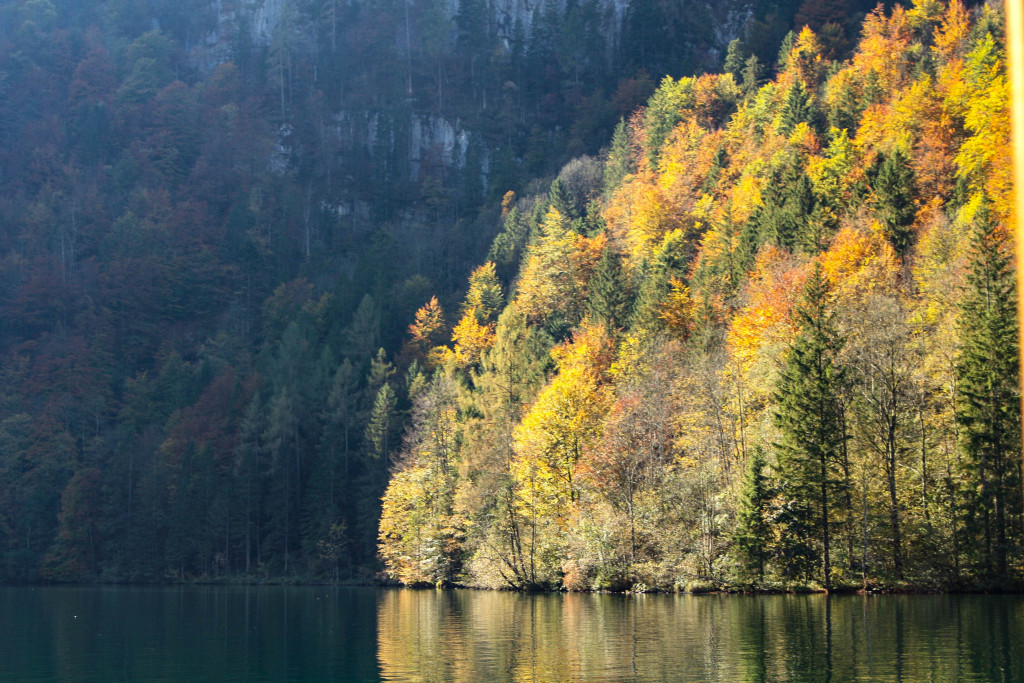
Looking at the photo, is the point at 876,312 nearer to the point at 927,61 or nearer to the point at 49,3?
the point at 927,61

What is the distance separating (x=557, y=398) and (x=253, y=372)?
2656 inches

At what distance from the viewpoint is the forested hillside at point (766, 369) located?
45156 mm

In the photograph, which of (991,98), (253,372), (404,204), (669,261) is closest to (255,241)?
(404,204)

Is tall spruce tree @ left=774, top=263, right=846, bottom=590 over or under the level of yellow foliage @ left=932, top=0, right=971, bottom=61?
under

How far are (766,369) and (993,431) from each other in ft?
44.5

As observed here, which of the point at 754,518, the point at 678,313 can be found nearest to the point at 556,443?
the point at 754,518

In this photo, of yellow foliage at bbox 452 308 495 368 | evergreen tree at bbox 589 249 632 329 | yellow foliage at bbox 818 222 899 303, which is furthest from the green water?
yellow foliage at bbox 452 308 495 368

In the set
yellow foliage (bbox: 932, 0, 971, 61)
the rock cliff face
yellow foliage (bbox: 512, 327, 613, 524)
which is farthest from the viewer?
the rock cliff face

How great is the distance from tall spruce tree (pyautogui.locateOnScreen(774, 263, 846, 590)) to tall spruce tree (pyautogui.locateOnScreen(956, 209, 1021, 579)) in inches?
229

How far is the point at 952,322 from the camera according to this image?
47062mm

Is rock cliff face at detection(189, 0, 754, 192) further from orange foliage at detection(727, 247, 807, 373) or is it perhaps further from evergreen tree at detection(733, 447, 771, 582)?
evergreen tree at detection(733, 447, 771, 582)

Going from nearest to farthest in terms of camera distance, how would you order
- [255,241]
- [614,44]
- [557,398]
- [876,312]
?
[876,312], [557,398], [255,241], [614,44]

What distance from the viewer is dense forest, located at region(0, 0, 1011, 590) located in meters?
46.9

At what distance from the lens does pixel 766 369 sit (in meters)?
53.4
